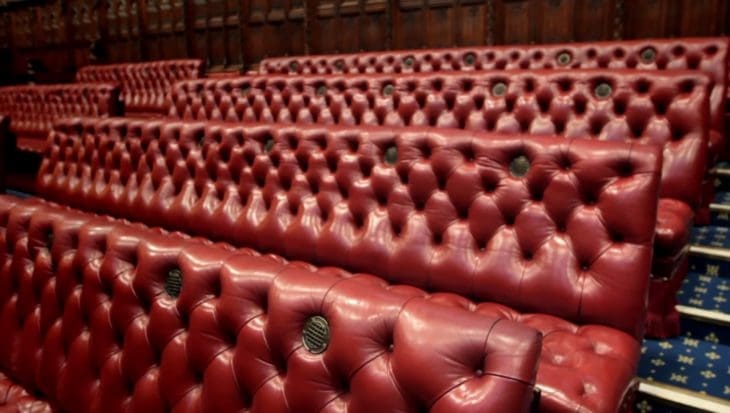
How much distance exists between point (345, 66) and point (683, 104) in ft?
9.16

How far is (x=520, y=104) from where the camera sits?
2461 millimetres

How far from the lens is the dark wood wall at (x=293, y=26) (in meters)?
4.54

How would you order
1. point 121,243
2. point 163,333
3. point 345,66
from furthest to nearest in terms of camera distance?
1. point 345,66
2. point 121,243
3. point 163,333

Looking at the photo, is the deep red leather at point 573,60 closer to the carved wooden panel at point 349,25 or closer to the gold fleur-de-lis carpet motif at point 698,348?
the gold fleur-de-lis carpet motif at point 698,348

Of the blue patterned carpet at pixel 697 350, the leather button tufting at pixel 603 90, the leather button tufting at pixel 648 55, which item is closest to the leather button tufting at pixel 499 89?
the leather button tufting at pixel 603 90

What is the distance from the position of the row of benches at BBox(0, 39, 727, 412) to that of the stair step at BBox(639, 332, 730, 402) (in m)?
0.08

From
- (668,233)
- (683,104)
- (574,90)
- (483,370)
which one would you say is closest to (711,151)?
(683,104)

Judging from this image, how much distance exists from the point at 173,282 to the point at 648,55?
3.16 m

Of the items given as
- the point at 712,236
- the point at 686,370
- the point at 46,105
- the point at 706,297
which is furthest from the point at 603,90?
the point at 46,105

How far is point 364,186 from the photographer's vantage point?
1.82m

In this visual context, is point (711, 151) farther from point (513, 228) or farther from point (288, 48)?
point (288, 48)

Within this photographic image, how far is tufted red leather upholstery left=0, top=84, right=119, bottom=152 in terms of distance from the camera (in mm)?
5227

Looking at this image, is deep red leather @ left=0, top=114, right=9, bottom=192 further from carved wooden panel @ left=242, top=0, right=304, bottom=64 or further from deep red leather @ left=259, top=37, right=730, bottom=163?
carved wooden panel @ left=242, top=0, right=304, bottom=64

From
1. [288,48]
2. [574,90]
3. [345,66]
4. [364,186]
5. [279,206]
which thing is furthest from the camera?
[288,48]
